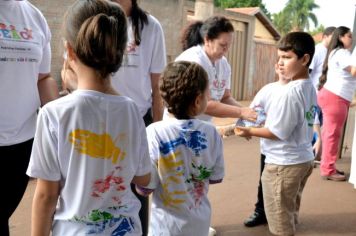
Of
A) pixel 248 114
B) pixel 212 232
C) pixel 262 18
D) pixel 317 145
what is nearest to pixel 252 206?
pixel 212 232

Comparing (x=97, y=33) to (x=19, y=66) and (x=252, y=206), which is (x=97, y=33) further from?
(x=252, y=206)

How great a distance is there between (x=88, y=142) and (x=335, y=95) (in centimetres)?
389

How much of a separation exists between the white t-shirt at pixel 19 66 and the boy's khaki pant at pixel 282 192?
71.6 inches

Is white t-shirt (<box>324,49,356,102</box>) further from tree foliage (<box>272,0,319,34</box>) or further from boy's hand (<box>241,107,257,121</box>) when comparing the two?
tree foliage (<box>272,0,319,34</box>)

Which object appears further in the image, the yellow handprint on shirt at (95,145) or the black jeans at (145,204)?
the black jeans at (145,204)

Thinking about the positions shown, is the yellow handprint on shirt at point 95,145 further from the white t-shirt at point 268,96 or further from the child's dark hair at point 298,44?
the child's dark hair at point 298,44

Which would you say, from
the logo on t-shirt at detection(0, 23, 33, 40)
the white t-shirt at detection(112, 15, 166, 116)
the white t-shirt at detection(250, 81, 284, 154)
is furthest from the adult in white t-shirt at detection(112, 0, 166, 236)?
the white t-shirt at detection(250, 81, 284, 154)

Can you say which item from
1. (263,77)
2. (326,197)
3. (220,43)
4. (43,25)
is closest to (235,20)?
(263,77)

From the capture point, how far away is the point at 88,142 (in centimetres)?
137

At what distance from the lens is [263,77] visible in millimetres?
14492

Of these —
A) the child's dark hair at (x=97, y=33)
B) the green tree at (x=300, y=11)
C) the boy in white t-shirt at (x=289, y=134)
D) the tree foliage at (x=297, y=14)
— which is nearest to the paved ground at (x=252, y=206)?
the boy in white t-shirt at (x=289, y=134)

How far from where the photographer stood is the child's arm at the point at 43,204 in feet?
4.55

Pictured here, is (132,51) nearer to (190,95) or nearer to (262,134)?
(190,95)

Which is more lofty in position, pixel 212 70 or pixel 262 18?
pixel 262 18
